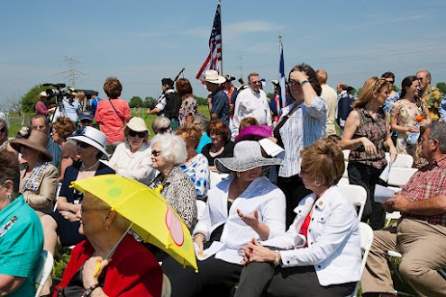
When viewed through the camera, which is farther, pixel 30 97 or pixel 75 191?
pixel 30 97

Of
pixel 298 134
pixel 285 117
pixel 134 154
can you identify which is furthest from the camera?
pixel 134 154

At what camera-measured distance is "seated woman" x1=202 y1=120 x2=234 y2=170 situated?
6.29m

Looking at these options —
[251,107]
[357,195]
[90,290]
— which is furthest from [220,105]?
[90,290]

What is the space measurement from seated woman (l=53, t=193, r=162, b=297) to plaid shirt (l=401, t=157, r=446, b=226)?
7.67 ft

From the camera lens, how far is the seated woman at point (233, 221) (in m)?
3.48

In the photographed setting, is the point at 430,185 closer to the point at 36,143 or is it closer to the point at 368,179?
the point at 368,179

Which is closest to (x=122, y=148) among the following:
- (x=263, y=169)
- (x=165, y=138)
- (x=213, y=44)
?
(x=165, y=138)

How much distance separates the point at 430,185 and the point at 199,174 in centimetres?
212

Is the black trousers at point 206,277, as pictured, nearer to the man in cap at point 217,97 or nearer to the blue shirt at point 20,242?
the blue shirt at point 20,242

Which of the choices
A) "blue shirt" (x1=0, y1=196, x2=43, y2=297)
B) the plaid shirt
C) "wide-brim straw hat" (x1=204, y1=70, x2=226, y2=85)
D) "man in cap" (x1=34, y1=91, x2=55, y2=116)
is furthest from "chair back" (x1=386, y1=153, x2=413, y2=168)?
"man in cap" (x1=34, y1=91, x2=55, y2=116)

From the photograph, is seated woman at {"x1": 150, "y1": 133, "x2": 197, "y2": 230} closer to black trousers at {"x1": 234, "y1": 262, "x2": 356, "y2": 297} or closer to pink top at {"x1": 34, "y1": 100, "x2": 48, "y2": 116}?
black trousers at {"x1": 234, "y1": 262, "x2": 356, "y2": 297}

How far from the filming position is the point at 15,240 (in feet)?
8.46

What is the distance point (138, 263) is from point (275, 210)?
148 cm

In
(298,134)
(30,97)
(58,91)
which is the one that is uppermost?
(58,91)
